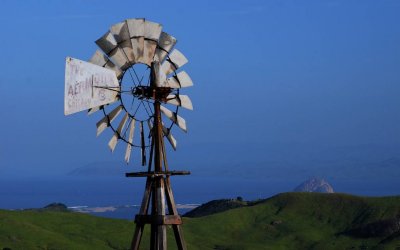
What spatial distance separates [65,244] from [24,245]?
5601mm

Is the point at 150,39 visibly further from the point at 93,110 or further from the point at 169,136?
the point at 169,136

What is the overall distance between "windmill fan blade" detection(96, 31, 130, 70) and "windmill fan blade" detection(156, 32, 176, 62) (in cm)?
133

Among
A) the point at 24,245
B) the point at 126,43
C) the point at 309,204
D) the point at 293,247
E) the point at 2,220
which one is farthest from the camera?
the point at 309,204

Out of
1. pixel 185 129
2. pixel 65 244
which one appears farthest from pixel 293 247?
pixel 185 129

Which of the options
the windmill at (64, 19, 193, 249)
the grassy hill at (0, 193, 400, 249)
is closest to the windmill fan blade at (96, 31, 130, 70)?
the windmill at (64, 19, 193, 249)

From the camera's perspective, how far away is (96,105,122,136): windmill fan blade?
107 feet

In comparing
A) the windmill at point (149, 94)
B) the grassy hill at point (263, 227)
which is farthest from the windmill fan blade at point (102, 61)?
the grassy hill at point (263, 227)

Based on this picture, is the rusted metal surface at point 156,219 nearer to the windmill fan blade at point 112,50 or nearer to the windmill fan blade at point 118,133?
the windmill fan blade at point 118,133

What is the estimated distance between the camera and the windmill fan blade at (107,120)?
1281 inches

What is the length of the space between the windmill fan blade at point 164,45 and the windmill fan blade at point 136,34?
0.72 meters

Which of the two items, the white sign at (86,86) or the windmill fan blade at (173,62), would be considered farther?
the windmill fan blade at (173,62)

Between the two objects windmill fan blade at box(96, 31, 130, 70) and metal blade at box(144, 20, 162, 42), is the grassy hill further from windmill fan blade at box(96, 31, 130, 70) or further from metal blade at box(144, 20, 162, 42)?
metal blade at box(144, 20, 162, 42)

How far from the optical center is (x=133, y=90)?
32344 mm

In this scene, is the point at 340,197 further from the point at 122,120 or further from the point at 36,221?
the point at 122,120
